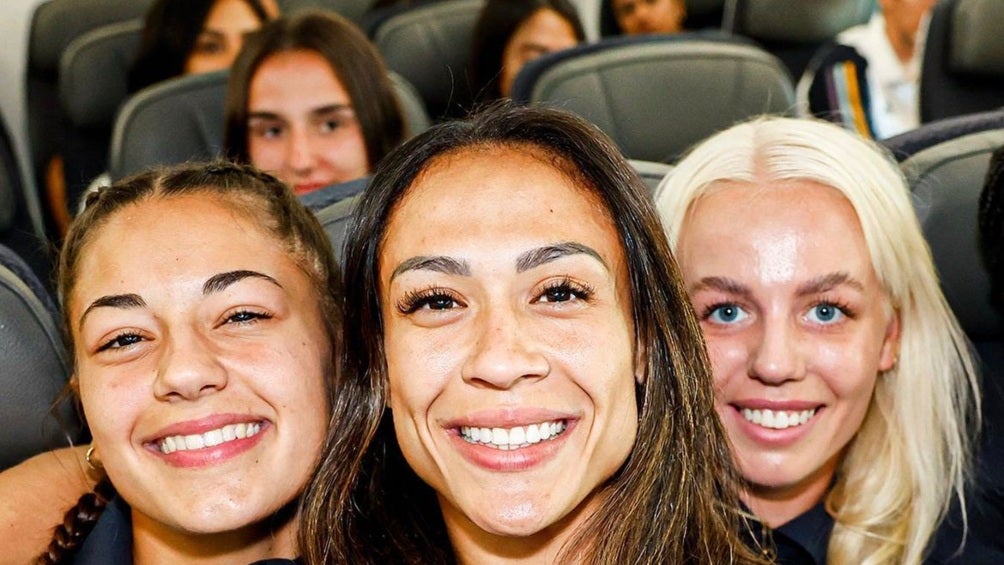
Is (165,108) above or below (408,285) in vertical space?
below

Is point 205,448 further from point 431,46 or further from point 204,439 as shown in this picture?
point 431,46

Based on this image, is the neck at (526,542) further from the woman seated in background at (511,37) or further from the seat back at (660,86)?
the woman seated in background at (511,37)

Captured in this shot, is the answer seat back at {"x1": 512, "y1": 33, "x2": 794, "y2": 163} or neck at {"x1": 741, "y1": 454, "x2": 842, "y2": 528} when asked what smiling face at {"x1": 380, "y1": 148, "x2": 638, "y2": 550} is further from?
seat back at {"x1": 512, "y1": 33, "x2": 794, "y2": 163}

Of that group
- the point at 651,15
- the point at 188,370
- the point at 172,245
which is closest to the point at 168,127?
the point at 172,245

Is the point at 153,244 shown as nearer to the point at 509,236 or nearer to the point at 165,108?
the point at 509,236

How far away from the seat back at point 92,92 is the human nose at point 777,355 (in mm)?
2450

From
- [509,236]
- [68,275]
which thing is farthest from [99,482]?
[509,236]

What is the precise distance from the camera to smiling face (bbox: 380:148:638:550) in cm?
122

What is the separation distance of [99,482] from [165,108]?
1.37m

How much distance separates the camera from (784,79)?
2578 mm

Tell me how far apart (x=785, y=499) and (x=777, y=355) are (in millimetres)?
262

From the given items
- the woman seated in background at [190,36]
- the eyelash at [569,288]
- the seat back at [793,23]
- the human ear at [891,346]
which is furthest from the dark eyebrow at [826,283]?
the seat back at [793,23]

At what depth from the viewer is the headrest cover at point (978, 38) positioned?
2789 mm

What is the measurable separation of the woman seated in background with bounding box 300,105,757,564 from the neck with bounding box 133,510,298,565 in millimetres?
142
